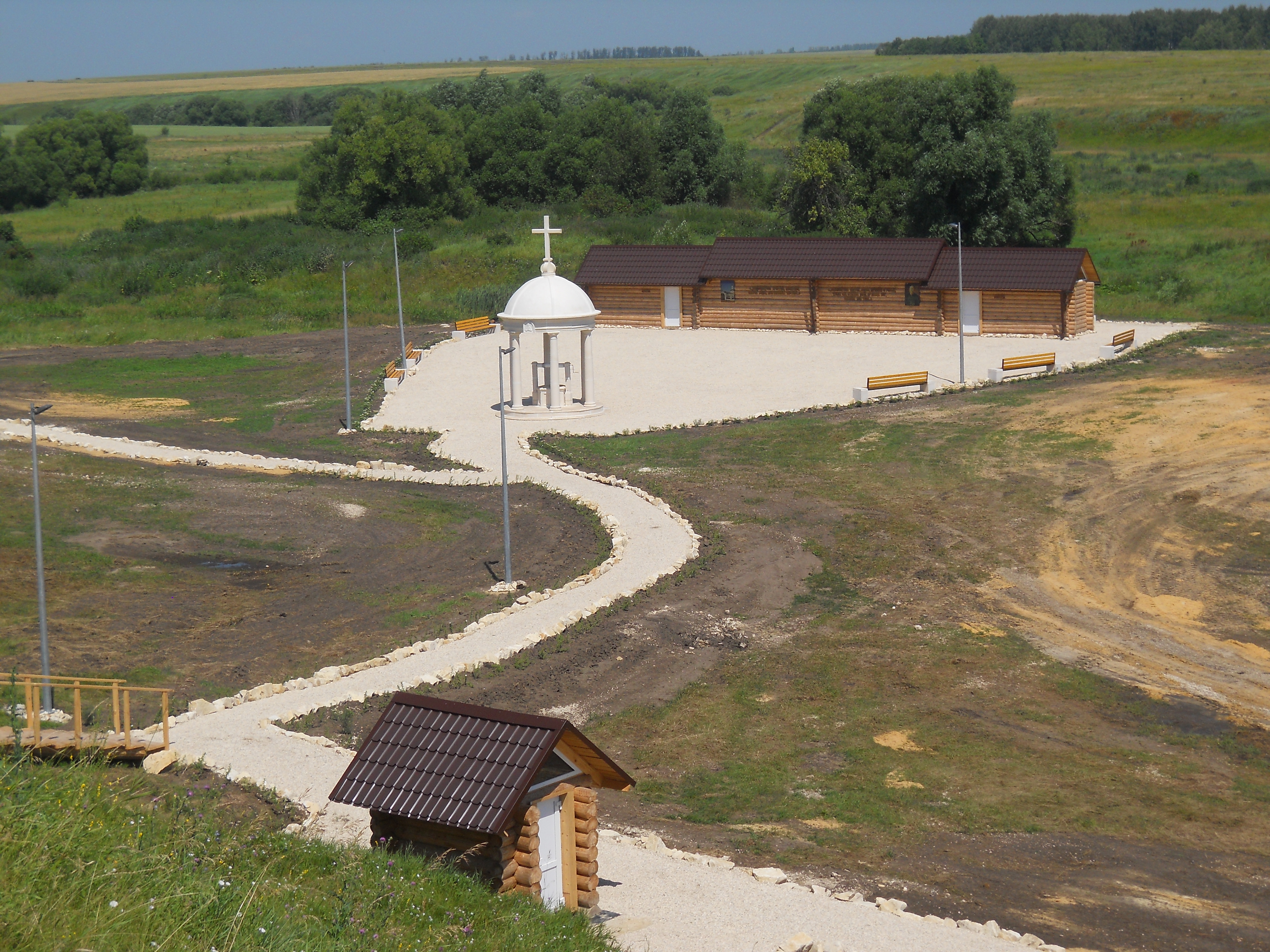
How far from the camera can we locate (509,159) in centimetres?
9356

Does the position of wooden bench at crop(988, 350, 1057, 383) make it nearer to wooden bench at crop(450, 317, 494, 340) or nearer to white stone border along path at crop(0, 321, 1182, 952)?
white stone border along path at crop(0, 321, 1182, 952)

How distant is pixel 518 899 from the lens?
46.5ft

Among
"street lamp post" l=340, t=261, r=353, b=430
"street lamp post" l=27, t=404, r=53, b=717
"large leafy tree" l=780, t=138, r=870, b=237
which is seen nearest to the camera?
"street lamp post" l=27, t=404, r=53, b=717

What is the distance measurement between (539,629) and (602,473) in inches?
531

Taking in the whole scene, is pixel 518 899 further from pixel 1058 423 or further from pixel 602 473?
pixel 1058 423

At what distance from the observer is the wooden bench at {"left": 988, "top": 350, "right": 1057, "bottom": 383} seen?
5006 centimetres

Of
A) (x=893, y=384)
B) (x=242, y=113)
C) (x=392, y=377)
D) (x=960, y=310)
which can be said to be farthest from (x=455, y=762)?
(x=242, y=113)

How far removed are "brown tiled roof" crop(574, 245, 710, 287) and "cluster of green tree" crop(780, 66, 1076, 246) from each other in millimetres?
14052

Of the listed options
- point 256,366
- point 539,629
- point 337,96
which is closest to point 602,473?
point 539,629

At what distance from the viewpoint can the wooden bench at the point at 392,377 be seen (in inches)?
2053

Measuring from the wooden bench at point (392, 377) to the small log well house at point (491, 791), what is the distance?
124ft

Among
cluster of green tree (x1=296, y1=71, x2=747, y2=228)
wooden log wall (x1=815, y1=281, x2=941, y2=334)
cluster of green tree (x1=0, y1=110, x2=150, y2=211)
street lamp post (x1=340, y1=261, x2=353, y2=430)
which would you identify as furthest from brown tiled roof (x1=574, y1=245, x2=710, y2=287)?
cluster of green tree (x1=0, y1=110, x2=150, y2=211)

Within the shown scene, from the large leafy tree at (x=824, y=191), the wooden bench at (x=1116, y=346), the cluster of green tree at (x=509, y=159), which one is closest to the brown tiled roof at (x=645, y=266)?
the large leafy tree at (x=824, y=191)

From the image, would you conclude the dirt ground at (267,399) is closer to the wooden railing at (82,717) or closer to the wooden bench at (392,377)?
the wooden bench at (392,377)
